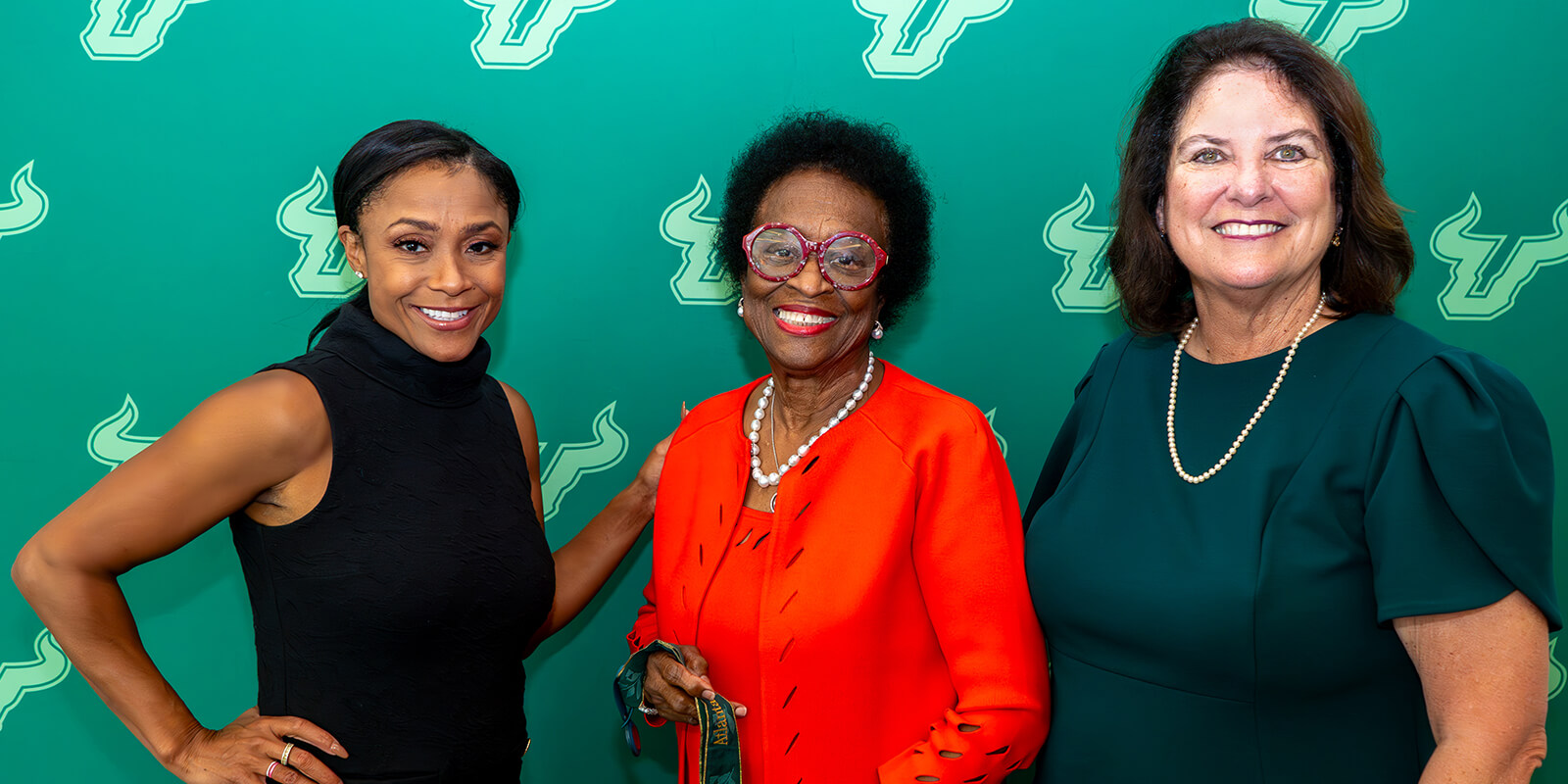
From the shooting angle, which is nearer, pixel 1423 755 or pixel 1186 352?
pixel 1423 755

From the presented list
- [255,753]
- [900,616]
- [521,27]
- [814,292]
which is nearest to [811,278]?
[814,292]

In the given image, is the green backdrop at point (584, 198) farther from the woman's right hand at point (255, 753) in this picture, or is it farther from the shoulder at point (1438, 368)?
the shoulder at point (1438, 368)

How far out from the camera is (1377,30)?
2357mm

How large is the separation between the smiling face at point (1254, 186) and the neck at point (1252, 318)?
0.07 ft

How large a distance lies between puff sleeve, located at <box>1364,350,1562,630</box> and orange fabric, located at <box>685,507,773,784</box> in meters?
0.92

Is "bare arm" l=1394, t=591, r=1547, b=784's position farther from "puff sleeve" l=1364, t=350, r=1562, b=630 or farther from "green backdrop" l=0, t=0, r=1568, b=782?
"green backdrop" l=0, t=0, r=1568, b=782

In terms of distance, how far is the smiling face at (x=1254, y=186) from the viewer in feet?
4.74

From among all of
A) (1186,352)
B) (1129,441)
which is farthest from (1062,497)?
(1186,352)

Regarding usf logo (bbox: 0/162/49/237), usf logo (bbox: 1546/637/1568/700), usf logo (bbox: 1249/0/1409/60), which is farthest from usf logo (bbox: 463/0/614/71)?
usf logo (bbox: 1546/637/1568/700)

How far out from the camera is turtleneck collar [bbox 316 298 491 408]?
168 cm

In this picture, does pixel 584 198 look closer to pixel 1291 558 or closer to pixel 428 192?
pixel 428 192

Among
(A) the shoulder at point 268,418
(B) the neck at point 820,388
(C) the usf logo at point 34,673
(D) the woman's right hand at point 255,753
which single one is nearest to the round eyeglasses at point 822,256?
(B) the neck at point 820,388

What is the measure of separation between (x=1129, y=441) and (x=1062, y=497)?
15 centimetres

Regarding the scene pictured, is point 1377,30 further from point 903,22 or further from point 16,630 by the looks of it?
point 16,630
